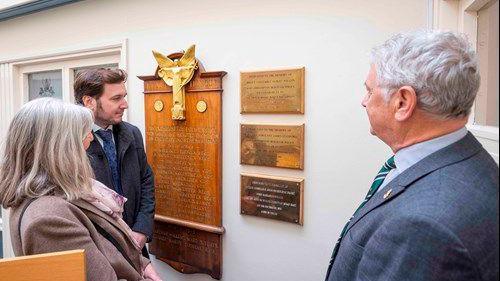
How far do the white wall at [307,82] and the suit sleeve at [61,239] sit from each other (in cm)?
126

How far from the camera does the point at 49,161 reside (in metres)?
1.22

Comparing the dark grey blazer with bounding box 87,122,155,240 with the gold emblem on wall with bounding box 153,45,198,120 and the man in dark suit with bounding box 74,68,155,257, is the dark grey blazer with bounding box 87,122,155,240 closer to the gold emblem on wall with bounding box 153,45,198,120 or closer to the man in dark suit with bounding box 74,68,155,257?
the man in dark suit with bounding box 74,68,155,257

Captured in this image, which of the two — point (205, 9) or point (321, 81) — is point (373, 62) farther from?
point (205, 9)

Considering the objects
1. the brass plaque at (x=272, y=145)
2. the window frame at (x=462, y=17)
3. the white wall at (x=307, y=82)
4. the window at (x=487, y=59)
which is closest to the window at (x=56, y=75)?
the white wall at (x=307, y=82)

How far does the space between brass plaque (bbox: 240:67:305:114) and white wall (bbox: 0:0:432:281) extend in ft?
0.18

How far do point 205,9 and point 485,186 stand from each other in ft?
7.00

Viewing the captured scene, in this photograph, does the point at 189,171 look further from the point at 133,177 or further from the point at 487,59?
the point at 487,59

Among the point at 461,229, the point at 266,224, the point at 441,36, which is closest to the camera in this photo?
the point at 461,229

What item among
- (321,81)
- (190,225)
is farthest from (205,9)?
(190,225)

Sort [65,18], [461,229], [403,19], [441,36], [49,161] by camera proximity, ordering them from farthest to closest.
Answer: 1. [65,18]
2. [403,19]
3. [49,161]
4. [441,36]
5. [461,229]

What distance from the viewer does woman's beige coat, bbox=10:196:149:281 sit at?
111cm

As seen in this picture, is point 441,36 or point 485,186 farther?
point 441,36

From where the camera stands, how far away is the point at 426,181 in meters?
0.80

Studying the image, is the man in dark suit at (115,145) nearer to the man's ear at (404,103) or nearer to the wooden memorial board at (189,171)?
the wooden memorial board at (189,171)
